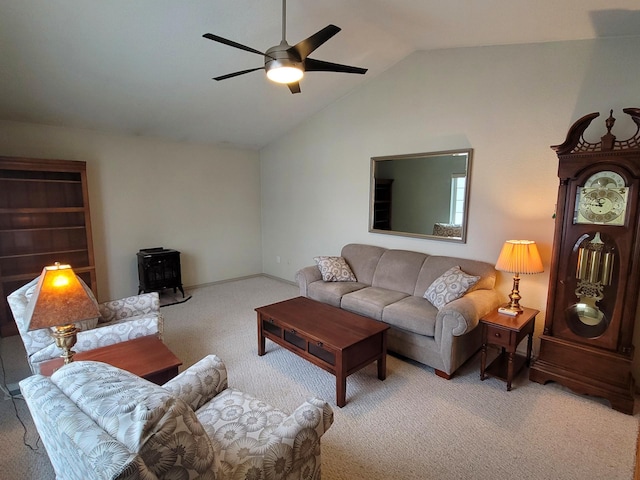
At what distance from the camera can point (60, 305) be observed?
1747mm

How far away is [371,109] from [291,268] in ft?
9.54

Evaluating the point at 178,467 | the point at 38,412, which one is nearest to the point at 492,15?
the point at 178,467

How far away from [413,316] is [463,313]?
0.45 metres

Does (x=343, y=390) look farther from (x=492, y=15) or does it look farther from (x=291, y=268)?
(x=291, y=268)

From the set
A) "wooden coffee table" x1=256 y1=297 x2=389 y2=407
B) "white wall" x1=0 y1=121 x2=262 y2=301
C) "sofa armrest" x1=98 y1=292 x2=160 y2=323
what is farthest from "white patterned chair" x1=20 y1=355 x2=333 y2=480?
"white wall" x1=0 y1=121 x2=262 y2=301

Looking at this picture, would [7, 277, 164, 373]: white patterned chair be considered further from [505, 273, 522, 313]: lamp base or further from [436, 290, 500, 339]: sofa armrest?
[505, 273, 522, 313]: lamp base

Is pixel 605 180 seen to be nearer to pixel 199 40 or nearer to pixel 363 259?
pixel 363 259

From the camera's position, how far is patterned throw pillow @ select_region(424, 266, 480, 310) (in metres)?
3.05

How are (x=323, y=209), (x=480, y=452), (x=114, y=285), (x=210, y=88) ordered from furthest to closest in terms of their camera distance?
(x=323, y=209) < (x=114, y=285) < (x=210, y=88) < (x=480, y=452)

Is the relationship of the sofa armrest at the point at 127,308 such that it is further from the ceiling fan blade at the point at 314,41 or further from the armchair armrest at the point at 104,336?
the ceiling fan blade at the point at 314,41

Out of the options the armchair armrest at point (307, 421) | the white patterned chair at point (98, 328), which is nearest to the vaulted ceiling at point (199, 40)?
the white patterned chair at point (98, 328)

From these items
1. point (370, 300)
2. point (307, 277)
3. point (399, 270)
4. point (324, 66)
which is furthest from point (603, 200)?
point (307, 277)

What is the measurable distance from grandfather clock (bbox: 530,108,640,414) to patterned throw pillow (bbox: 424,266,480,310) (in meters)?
0.64

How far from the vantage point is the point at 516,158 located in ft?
10.2
